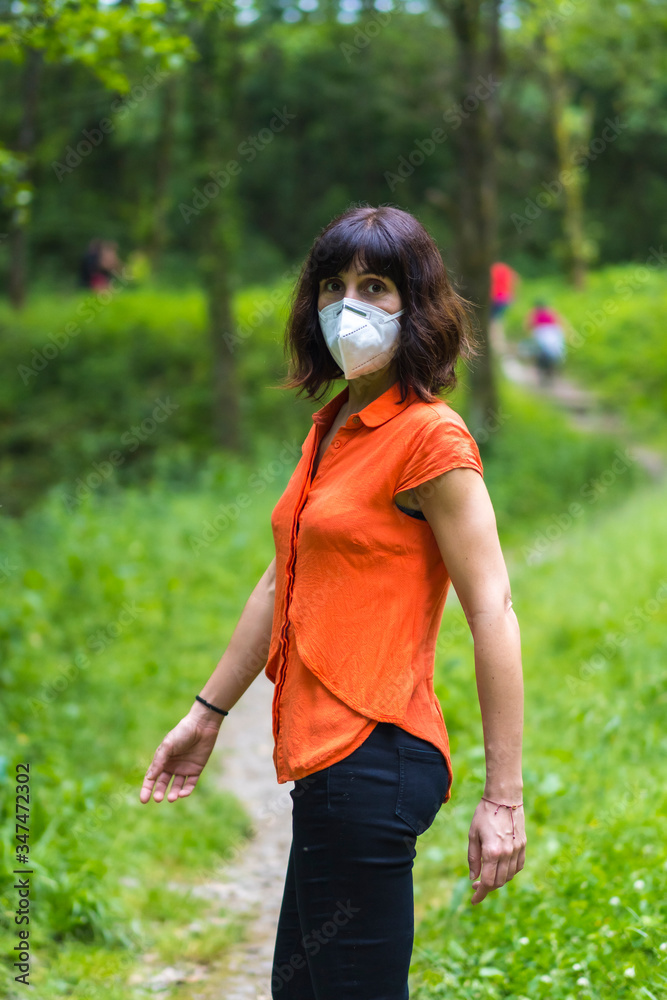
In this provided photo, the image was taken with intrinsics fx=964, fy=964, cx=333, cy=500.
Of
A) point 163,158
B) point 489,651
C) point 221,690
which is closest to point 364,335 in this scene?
point 489,651

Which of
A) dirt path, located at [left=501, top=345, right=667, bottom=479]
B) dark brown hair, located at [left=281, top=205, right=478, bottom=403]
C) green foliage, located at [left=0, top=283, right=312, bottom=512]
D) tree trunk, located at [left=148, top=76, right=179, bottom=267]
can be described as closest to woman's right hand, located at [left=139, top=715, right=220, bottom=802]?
dark brown hair, located at [left=281, top=205, right=478, bottom=403]

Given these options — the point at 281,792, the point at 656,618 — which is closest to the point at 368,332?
the point at 281,792

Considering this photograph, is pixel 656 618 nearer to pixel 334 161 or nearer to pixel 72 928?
pixel 72 928

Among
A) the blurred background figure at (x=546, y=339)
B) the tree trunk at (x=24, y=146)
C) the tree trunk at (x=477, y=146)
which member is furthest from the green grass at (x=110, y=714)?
the blurred background figure at (x=546, y=339)

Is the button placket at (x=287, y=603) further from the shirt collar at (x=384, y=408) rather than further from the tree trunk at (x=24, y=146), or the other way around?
the tree trunk at (x=24, y=146)

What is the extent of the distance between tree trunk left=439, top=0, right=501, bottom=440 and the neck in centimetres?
972

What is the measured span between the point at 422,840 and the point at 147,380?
12.1m

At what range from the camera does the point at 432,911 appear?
3312mm

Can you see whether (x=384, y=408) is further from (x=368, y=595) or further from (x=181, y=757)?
(x=181, y=757)

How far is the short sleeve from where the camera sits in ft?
5.75

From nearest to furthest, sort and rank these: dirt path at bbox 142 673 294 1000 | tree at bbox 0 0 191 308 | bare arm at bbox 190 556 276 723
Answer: bare arm at bbox 190 556 276 723 < dirt path at bbox 142 673 294 1000 < tree at bbox 0 0 191 308

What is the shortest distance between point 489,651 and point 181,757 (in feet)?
2.78

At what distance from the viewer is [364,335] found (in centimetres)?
191

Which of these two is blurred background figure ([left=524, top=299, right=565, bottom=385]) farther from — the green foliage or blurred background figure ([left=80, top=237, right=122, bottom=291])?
blurred background figure ([left=80, top=237, right=122, bottom=291])
